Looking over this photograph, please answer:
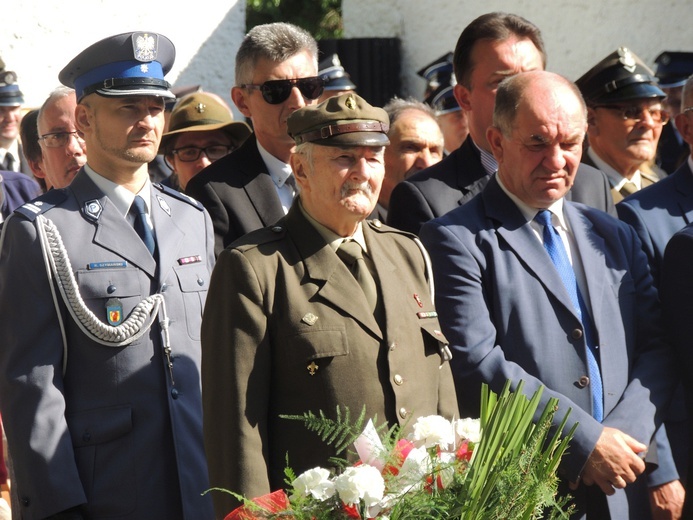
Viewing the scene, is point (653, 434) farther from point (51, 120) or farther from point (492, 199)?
point (51, 120)

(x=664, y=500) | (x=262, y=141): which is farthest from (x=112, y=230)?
(x=664, y=500)

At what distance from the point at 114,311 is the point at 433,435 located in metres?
1.42

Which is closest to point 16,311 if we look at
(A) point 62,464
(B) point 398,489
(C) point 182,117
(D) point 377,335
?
(A) point 62,464

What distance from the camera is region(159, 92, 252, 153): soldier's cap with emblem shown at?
6000 millimetres

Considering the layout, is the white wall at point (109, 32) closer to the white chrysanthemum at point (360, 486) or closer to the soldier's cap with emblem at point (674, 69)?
the soldier's cap with emblem at point (674, 69)

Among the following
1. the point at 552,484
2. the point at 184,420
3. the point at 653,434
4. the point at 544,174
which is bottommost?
the point at 653,434

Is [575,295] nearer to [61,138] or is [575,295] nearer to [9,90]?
[61,138]

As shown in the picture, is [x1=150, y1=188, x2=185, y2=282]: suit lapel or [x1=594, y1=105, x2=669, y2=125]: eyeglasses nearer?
[x1=150, y1=188, x2=185, y2=282]: suit lapel

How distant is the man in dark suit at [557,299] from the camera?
379 cm

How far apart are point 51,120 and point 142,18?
6.27 metres

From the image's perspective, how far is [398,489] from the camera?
2449 mm

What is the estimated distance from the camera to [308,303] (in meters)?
3.32

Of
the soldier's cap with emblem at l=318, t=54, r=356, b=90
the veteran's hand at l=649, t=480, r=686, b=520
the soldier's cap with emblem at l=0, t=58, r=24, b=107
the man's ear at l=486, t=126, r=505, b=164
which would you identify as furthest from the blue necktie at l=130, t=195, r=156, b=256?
the soldier's cap with emblem at l=0, t=58, r=24, b=107

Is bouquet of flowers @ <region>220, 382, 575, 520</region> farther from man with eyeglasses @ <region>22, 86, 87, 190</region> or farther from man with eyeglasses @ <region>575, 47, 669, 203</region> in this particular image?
man with eyeglasses @ <region>575, 47, 669, 203</region>
